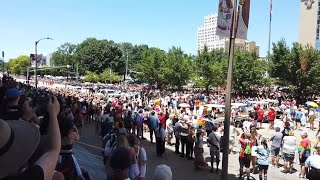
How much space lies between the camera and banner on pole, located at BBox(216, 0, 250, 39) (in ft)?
31.3

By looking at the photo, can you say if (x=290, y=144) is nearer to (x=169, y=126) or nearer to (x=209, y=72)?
(x=169, y=126)

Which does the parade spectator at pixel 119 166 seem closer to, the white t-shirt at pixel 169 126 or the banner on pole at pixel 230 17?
the banner on pole at pixel 230 17

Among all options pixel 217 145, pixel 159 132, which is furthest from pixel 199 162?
pixel 159 132

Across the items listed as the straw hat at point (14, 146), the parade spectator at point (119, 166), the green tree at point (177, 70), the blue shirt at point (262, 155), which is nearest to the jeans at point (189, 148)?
the blue shirt at point (262, 155)

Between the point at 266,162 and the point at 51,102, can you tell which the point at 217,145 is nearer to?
the point at 266,162

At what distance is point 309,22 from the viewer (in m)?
129

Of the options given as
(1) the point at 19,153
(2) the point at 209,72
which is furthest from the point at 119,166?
(2) the point at 209,72

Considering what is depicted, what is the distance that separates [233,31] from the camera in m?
9.77

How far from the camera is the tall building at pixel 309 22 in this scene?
12694cm

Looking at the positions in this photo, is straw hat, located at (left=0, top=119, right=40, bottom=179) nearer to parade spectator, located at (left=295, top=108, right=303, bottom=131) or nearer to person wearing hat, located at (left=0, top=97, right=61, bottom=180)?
person wearing hat, located at (left=0, top=97, right=61, bottom=180)

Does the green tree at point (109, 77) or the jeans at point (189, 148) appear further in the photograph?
the green tree at point (109, 77)

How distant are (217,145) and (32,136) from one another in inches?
441

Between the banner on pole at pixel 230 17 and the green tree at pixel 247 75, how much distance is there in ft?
147

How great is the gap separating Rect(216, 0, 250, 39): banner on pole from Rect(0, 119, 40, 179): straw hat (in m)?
8.15
